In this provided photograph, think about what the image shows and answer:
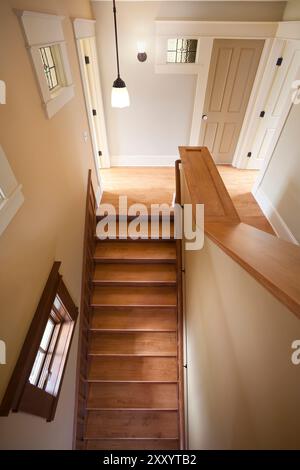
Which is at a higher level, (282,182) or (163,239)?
(282,182)

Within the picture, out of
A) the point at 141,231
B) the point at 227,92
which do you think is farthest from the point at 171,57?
the point at 141,231

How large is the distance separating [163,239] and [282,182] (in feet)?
5.40

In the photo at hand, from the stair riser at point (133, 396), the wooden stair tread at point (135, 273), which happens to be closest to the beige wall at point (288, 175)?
the wooden stair tread at point (135, 273)

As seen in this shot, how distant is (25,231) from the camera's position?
1281 millimetres

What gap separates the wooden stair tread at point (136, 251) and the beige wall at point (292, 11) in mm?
3053

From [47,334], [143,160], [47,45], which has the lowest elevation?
[47,334]

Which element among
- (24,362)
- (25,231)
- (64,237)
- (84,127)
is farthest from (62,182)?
(24,362)

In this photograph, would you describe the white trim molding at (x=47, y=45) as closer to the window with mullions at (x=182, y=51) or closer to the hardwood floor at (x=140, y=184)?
the hardwood floor at (x=140, y=184)

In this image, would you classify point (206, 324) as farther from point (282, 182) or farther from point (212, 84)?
point (212, 84)

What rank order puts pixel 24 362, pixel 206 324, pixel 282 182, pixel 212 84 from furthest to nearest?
pixel 212 84, pixel 282 182, pixel 206 324, pixel 24 362

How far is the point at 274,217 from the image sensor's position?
2.99m

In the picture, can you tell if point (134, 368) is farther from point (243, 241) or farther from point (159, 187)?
point (159, 187)

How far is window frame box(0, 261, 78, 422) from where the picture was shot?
1.12m

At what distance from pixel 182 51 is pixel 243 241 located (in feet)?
11.1
